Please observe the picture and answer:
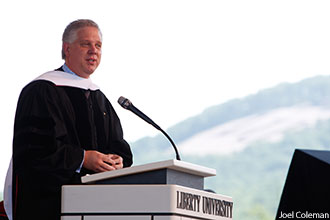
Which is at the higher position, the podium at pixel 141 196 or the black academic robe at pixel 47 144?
the black academic robe at pixel 47 144

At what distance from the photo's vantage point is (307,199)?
382 centimetres

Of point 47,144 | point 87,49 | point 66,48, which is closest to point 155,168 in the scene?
point 47,144

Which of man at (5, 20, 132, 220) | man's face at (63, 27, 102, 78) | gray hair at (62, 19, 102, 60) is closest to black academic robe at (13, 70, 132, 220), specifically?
man at (5, 20, 132, 220)

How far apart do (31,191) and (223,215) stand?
107cm

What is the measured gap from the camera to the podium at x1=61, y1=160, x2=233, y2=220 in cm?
261

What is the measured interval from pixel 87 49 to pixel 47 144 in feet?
2.38

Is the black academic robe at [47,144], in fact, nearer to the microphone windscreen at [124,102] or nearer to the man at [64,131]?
the man at [64,131]

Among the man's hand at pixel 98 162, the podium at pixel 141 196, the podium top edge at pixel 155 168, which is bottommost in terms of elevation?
the podium at pixel 141 196

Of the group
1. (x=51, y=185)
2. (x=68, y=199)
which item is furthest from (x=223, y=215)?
(x=51, y=185)

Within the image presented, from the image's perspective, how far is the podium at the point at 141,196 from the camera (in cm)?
261

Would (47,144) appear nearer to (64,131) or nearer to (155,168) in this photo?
(64,131)

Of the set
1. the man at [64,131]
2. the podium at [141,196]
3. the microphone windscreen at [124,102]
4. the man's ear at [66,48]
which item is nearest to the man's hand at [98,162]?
the man at [64,131]

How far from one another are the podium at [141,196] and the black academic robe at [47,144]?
47cm

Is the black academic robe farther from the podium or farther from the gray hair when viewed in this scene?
the podium
